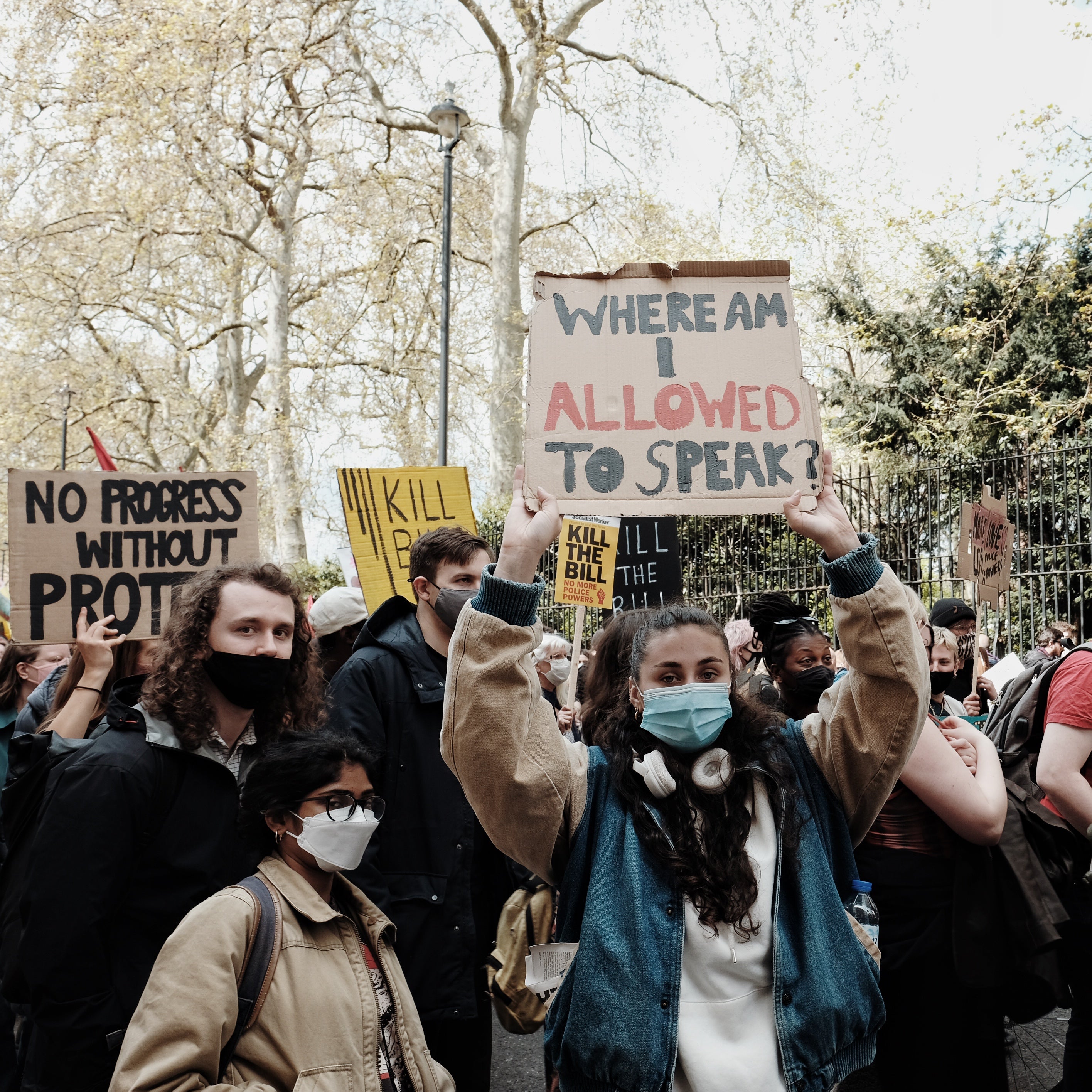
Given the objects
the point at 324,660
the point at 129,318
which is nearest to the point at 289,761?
the point at 324,660

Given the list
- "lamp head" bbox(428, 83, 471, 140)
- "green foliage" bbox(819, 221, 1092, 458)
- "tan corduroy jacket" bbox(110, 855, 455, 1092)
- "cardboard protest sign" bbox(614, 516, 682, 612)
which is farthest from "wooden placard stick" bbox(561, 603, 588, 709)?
"green foliage" bbox(819, 221, 1092, 458)

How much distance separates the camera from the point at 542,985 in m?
2.04

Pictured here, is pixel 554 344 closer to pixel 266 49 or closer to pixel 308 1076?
pixel 308 1076

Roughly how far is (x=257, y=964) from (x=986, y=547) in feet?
19.1

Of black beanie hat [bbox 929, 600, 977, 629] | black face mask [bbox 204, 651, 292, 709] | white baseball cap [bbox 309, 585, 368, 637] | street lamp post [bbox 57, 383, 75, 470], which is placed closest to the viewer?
black face mask [bbox 204, 651, 292, 709]

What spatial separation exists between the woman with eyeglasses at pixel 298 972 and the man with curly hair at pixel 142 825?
148 millimetres

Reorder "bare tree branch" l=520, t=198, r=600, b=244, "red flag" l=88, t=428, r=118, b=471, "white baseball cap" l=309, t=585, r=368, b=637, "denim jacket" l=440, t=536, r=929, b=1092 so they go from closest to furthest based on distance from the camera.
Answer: "denim jacket" l=440, t=536, r=929, b=1092
"red flag" l=88, t=428, r=118, b=471
"white baseball cap" l=309, t=585, r=368, b=637
"bare tree branch" l=520, t=198, r=600, b=244

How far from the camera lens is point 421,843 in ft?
9.75

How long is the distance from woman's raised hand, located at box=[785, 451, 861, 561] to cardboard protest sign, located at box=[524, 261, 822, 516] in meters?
0.07

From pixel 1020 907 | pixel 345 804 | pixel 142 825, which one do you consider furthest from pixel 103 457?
pixel 1020 907

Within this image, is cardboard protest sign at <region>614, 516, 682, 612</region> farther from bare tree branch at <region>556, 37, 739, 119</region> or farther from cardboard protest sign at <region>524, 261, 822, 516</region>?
bare tree branch at <region>556, 37, 739, 119</region>

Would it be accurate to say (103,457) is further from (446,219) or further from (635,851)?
(446,219)

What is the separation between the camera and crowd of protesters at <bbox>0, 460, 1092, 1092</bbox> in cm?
187

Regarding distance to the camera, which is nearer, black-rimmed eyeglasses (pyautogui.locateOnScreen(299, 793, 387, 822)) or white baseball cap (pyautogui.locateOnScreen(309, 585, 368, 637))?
black-rimmed eyeglasses (pyautogui.locateOnScreen(299, 793, 387, 822))
